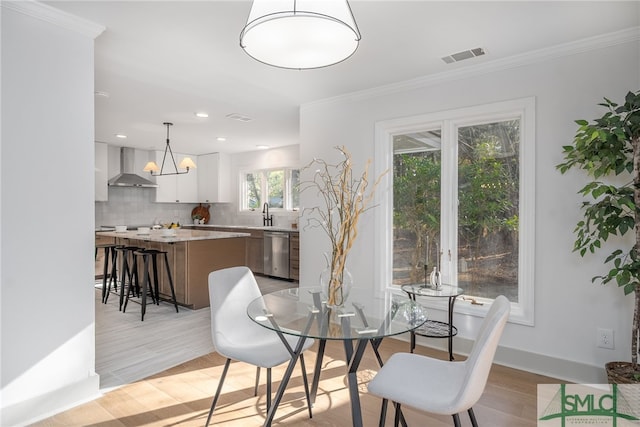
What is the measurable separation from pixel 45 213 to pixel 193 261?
260 centimetres

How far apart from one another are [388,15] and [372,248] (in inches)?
86.3

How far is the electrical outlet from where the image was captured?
8.71 ft

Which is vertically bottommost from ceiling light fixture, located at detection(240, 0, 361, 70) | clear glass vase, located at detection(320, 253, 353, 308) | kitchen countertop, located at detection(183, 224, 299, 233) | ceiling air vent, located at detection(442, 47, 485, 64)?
clear glass vase, located at detection(320, 253, 353, 308)

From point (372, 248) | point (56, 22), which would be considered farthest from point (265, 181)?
point (56, 22)

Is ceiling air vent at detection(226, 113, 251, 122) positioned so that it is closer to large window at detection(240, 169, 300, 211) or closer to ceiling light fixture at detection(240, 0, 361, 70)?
large window at detection(240, 169, 300, 211)

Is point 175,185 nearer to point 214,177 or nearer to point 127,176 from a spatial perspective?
point 214,177

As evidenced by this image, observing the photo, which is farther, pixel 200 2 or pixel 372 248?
pixel 372 248

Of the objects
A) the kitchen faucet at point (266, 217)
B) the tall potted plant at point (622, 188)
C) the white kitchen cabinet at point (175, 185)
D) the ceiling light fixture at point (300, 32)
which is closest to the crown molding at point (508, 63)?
the tall potted plant at point (622, 188)

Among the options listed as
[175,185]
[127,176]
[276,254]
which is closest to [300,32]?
[276,254]

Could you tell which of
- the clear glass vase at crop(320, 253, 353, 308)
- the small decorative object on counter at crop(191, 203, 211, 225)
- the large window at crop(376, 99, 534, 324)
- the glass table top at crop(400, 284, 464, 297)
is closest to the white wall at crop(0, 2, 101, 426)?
the clear glass vase at crop(320, 253, 353, 308)

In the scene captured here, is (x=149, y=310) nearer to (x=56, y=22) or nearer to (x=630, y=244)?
(x=56, y=22)

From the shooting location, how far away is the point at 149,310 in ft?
15.5

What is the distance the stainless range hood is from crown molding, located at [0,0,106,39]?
4.84 meters

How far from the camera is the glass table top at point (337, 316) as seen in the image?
177 cm
